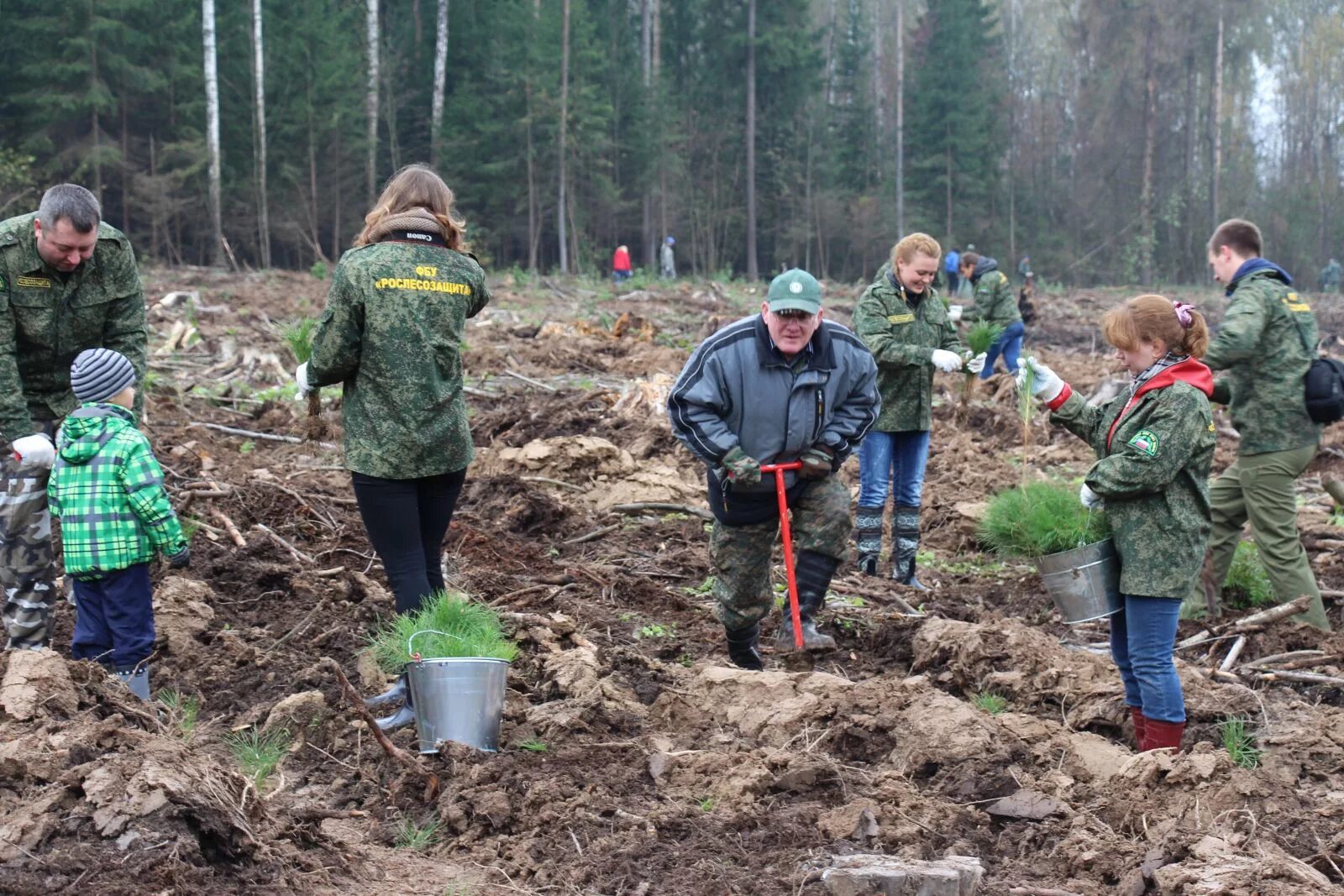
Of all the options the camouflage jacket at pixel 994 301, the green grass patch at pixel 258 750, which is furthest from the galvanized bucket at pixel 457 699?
the camouflage jacket at pixel 994 301

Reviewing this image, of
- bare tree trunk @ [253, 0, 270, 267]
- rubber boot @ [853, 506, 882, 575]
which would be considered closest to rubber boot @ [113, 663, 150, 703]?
rubber boot @ [853, 506, 882, 575]

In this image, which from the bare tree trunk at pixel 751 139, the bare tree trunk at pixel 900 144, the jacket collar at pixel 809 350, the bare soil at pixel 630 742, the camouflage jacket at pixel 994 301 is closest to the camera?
the bare soil at pixel 630 742

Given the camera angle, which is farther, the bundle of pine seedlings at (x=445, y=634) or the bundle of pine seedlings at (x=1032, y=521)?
the bundle of pine seedlings at (x=1032, y=521)

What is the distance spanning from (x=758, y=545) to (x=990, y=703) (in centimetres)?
119

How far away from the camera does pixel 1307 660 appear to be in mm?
6457

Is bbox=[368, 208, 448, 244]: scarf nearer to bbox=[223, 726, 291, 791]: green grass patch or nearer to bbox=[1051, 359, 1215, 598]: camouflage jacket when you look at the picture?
bbox=[223, 726, 291, 791]: green grass patch

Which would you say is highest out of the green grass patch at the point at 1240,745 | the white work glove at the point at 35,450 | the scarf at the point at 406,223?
the scarf at the point at 406,223

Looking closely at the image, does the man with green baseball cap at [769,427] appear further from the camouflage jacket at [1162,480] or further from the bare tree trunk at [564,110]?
the bare tree trunk at [564,110]

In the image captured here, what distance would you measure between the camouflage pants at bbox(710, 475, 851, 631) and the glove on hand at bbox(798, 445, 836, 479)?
14cm

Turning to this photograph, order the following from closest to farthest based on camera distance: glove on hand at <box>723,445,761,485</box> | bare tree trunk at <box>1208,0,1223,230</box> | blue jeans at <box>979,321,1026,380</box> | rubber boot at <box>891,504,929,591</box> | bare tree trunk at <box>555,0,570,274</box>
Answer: glove on hand at <box>723,445,761,485</box> < rubber boot at <box>891,504,929,591</box> < blue jeans at <box>979,321,1026,380</box> < bare tree trunk at <box>555,0,570,274</box> < bare tree trunk at <box>1208,0,1223,230</box>

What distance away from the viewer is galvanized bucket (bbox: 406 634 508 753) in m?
4.52

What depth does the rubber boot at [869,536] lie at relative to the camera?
792cm

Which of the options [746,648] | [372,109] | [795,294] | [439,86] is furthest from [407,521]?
[439,86]

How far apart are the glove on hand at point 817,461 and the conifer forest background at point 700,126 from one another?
2665 centimetres
